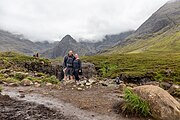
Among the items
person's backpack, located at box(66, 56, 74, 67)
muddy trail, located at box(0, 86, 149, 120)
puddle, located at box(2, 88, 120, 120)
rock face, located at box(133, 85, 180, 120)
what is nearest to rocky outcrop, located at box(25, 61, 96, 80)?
person's backpack, located at box(66, 56, 74, 67)

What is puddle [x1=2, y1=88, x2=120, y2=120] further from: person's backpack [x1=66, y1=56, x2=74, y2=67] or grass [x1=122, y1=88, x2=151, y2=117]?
person's backpack [x1=66, y1=56, x2=74, y2=67]

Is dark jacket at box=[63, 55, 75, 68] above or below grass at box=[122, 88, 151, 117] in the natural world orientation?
above

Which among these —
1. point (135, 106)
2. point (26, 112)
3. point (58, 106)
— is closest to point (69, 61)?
point (58, 106)

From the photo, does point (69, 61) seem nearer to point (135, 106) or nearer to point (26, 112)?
point (26, 112)

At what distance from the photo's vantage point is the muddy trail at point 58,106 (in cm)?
1916

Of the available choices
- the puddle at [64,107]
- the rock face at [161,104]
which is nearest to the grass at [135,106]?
the rock face at [161,104]

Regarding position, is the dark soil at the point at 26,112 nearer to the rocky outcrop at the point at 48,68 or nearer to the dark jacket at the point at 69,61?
the dark jacket at the point at 69,61

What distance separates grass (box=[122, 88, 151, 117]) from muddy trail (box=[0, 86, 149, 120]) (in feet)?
2.13

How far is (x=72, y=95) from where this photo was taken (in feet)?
90.6

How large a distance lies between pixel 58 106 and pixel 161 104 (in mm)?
7395

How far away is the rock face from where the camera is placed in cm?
1959

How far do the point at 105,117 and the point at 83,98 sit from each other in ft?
21.7

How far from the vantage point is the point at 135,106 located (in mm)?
20125

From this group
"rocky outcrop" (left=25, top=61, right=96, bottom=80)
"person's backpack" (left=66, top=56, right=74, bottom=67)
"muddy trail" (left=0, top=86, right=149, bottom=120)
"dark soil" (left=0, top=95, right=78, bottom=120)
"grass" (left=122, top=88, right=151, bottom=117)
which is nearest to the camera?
"dark soil" (left=0, top=95, right=78, bottom=120)
